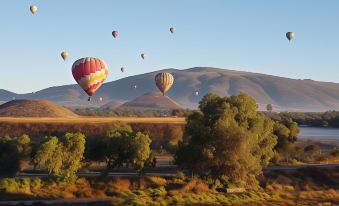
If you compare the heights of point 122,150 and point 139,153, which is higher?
point 122,150

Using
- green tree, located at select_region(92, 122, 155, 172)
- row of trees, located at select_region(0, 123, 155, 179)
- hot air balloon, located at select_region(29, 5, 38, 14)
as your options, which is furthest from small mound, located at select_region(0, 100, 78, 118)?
green tree, located at select_region(92, 122, 155, 172)

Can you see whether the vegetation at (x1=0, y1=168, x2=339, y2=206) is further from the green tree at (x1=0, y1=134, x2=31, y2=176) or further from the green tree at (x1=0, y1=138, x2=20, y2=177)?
the green tree at (x1=0, y1=134, x2=31, y2=176)

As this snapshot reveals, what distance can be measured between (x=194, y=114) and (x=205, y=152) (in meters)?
5.94

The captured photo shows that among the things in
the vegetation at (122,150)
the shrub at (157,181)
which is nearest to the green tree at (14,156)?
the vegetation at (122,150)

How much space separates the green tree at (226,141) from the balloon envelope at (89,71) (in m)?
34.6

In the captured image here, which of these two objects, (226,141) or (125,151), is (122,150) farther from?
(226,141)

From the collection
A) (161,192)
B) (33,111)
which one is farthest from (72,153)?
(33,111)

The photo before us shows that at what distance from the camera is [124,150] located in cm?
6319

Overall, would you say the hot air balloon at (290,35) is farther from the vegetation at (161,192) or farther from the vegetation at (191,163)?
the vegetation at (161,192)

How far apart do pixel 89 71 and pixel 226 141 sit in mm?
41299

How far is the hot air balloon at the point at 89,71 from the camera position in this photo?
95.5 metres

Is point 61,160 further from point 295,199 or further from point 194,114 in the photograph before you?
point 295,199

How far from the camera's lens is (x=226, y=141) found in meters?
62.2

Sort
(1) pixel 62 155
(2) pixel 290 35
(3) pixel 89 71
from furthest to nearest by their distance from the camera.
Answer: (2) pixel 290 35 → (3) pixel 89 71 → (1) pixel 62 155
